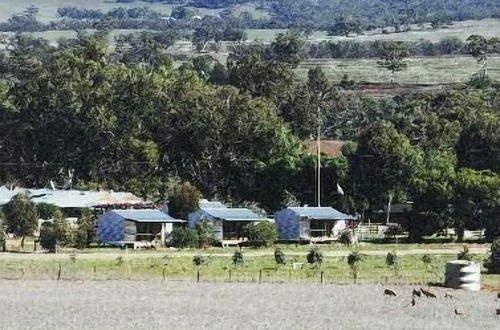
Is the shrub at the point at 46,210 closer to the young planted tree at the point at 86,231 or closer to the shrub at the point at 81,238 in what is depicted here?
the young planted tree at the point at 86,231

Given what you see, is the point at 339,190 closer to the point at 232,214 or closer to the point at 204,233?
the point at 232,214

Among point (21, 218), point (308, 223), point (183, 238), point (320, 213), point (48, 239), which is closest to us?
point (48, 239)

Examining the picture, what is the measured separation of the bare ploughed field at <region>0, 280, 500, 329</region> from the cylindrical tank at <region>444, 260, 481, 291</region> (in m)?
1.06

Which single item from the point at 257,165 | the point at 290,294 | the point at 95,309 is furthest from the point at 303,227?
the point at 95,309

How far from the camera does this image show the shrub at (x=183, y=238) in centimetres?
7256

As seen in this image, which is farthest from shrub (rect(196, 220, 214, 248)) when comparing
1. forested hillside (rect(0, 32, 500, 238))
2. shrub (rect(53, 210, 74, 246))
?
forested hillside (rect(0, 32, 500, 238))

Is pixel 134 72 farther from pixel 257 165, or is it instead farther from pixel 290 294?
pixel 290 294

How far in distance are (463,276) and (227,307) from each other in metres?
10.5

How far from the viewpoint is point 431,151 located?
93375mm

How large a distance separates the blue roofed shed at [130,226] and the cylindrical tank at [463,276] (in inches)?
1256

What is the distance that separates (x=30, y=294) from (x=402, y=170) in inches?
1921

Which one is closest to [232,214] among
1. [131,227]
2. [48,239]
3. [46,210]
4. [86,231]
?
[131,227]

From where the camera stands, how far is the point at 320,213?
82.4m

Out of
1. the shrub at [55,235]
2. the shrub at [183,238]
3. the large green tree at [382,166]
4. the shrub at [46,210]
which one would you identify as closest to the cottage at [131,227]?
the shrub at [183,238]
